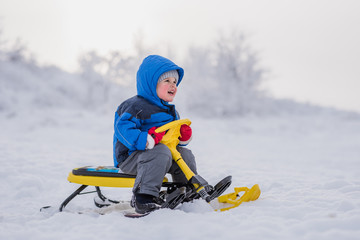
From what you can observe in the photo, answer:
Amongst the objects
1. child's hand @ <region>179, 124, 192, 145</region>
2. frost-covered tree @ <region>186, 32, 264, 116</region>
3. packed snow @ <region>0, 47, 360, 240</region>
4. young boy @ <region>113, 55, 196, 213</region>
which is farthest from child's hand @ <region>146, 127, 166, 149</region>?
frost-covered tree @ <region>186, 32, 264, 116</region>

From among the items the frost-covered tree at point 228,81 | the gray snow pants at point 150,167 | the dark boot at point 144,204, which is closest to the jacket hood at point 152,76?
the gray snow pants at point 150,167

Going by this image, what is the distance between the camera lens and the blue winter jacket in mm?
2828

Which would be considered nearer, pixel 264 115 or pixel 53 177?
pixel 53 177

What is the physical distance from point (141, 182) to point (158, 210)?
29 centimetres

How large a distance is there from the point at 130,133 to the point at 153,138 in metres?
Result: 0.22

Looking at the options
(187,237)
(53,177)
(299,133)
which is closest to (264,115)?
(299,133)

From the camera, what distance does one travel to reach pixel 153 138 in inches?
112

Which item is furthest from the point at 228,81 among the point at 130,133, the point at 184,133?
the point at 130,133

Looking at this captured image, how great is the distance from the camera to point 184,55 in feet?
95.4

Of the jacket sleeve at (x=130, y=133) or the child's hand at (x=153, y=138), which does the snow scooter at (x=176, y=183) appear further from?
the jacket sleeve at (x=130, y=133)

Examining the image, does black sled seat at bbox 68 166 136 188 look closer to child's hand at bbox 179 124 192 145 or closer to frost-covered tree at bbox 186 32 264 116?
child's hand at bbox 179 124 192 145

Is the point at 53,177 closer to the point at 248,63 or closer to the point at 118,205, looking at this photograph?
the point at 118,205

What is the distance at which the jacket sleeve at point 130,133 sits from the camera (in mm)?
2725

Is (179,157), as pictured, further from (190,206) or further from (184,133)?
(190,206)
